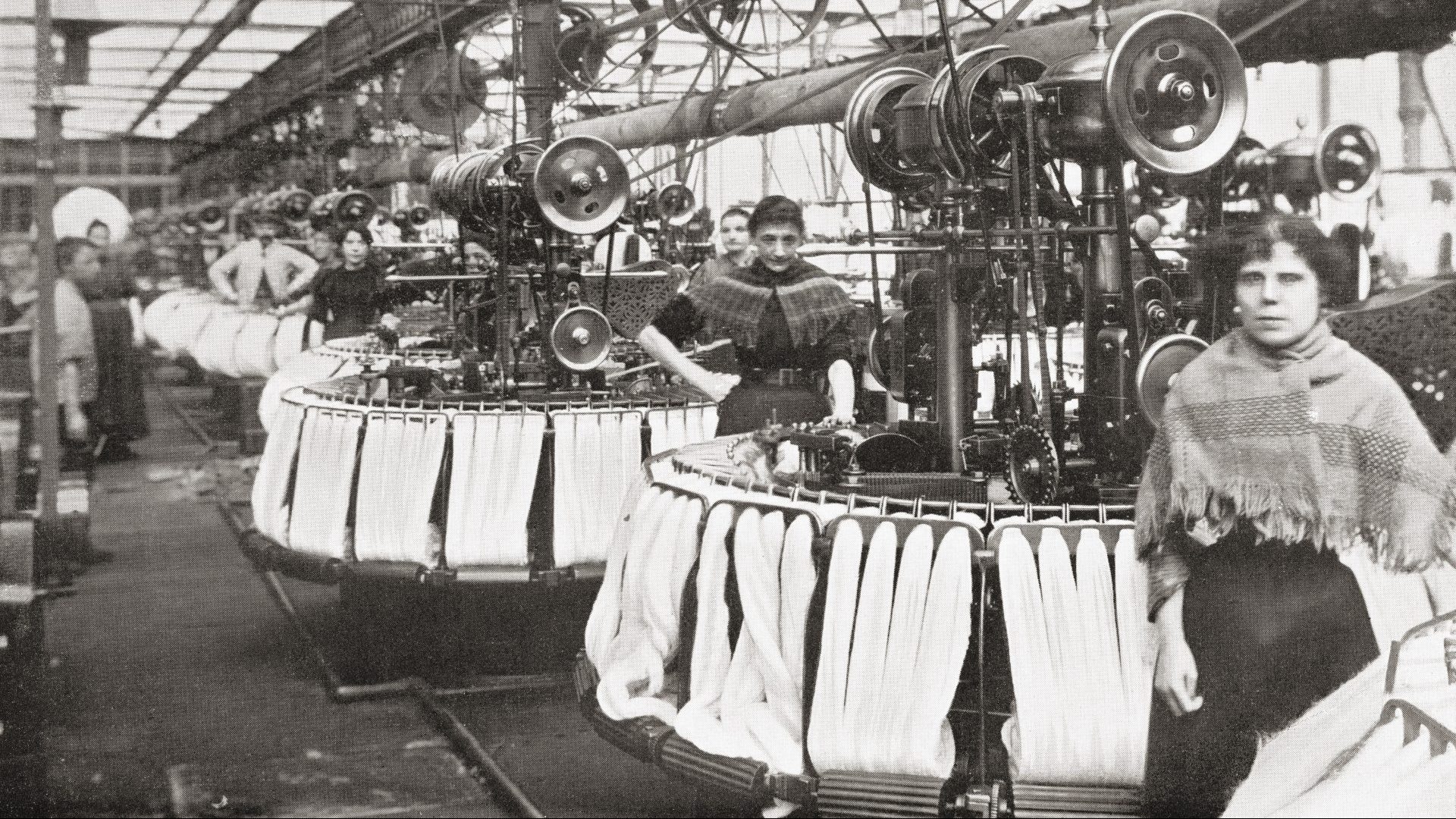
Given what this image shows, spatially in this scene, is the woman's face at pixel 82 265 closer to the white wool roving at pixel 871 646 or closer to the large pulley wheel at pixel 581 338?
the large pulley wheel at pixel 581 338

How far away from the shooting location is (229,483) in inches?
424

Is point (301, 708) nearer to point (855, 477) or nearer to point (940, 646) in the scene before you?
point (855, 477)

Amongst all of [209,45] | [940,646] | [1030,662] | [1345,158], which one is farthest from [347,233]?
[1030,662]

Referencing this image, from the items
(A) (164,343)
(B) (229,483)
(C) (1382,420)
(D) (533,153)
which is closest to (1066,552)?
(C) (1382,420)

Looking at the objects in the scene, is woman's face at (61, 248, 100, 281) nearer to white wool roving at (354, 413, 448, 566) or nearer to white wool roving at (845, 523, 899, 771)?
white wool roving at (354, 413, 448, 566)

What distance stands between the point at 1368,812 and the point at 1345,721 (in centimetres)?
38

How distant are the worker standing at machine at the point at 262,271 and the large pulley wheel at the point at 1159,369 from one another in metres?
10.4

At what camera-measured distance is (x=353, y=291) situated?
8906mm

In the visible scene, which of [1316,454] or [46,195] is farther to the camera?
[46,195]

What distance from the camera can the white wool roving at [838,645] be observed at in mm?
2900

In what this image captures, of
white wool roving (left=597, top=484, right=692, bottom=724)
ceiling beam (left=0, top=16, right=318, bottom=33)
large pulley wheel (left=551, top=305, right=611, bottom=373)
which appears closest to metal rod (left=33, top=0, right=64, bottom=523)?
white wool roving (left=597, top=484, right=692, bottom=724)

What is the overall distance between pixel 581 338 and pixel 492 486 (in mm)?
713

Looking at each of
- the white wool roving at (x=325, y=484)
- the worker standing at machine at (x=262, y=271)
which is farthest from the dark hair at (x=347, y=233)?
the white wool roving at (x=325, y=484)

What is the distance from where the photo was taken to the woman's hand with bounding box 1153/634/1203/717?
7.30 feet
